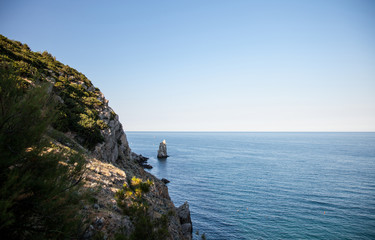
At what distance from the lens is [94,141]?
29156 mm

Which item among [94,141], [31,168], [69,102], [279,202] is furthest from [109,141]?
[279,202]

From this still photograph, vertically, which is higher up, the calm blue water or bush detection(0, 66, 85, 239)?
bush detection(0, 66, 85, 239)

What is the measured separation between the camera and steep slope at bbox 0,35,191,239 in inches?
484

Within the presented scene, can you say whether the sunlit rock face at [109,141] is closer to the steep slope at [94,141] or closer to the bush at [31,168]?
the steep slope at [94,141]

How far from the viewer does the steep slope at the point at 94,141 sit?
1228 centimetres

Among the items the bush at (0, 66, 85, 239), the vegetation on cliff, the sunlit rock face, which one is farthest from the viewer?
the sunlit rock face

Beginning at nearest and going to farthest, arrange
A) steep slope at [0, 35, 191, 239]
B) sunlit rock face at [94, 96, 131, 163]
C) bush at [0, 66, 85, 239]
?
bush at [0, 66, 85, 239]
steep slope at [0, 35, 191, 239]
sunlit rock face at [94, 96, 131, 163]

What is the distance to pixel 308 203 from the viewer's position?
4312 centimetres

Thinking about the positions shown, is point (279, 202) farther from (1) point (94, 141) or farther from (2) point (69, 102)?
(2) point (69, 102)

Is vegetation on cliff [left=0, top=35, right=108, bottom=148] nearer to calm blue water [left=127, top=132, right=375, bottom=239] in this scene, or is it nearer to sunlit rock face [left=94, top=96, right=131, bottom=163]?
sunlit rock face [left=94, top=96, right=131, bottom=163]

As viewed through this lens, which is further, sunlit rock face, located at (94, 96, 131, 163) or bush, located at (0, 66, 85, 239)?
sunlit rock face, located at (94, 96, 131, 163)

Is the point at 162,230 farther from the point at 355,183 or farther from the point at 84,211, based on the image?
the point at 355,183

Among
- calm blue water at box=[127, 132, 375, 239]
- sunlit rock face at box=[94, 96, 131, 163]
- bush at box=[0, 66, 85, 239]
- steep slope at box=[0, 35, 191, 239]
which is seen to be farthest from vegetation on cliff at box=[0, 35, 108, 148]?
calm blue water at box=[127, 132, 375, 239]

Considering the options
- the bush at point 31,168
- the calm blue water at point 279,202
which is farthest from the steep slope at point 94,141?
the calm blue water at point 279,202
